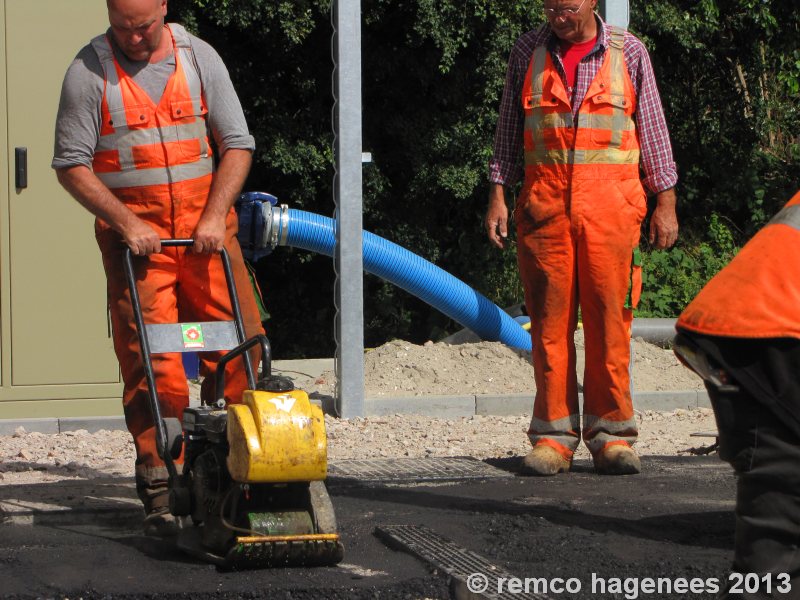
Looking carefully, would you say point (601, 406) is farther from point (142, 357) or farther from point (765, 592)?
point (765, 592)

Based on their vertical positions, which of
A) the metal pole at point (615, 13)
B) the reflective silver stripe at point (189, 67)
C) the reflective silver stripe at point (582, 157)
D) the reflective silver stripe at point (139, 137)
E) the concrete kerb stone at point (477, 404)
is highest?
the metal pole at point (615, 13)

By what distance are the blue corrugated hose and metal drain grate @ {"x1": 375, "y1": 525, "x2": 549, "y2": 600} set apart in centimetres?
537

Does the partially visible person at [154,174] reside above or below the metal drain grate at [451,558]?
above

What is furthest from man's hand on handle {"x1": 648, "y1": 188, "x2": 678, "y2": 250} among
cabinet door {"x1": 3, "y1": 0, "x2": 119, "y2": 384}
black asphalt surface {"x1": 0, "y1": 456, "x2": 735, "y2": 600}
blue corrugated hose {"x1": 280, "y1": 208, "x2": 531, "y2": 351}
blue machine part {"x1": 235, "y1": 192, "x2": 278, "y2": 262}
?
blue corrugated hose {"x1": 280, "y1": 208, "x2": 531, "y2": 351}

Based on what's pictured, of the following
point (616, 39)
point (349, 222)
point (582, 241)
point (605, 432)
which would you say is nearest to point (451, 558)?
point (605, 432)

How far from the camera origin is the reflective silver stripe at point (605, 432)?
6520 mm

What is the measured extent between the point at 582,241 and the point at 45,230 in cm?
356

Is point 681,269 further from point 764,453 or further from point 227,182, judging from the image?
point 764,453

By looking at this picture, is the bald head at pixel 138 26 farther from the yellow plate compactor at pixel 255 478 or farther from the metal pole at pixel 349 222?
the metal pole at pixel 349 222

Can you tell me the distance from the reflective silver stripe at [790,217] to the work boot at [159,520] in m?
2.72

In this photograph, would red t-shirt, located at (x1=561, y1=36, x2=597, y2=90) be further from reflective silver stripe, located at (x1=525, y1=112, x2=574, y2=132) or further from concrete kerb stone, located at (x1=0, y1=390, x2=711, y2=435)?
concrete kerb stone, located at (x1=0, y1=390, x2=711, y2=435)

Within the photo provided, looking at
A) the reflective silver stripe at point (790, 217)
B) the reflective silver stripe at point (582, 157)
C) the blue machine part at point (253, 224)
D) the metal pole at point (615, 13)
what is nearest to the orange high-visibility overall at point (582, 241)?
the reflective silver stripe at point (582, 157)

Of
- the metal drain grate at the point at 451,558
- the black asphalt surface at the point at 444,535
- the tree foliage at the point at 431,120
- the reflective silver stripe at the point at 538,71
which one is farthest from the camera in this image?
the tree foliage at the point at 431,120

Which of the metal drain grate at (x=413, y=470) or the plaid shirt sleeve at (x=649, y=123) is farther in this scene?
the plaid shirt sleeve at (x=649, y=123)
